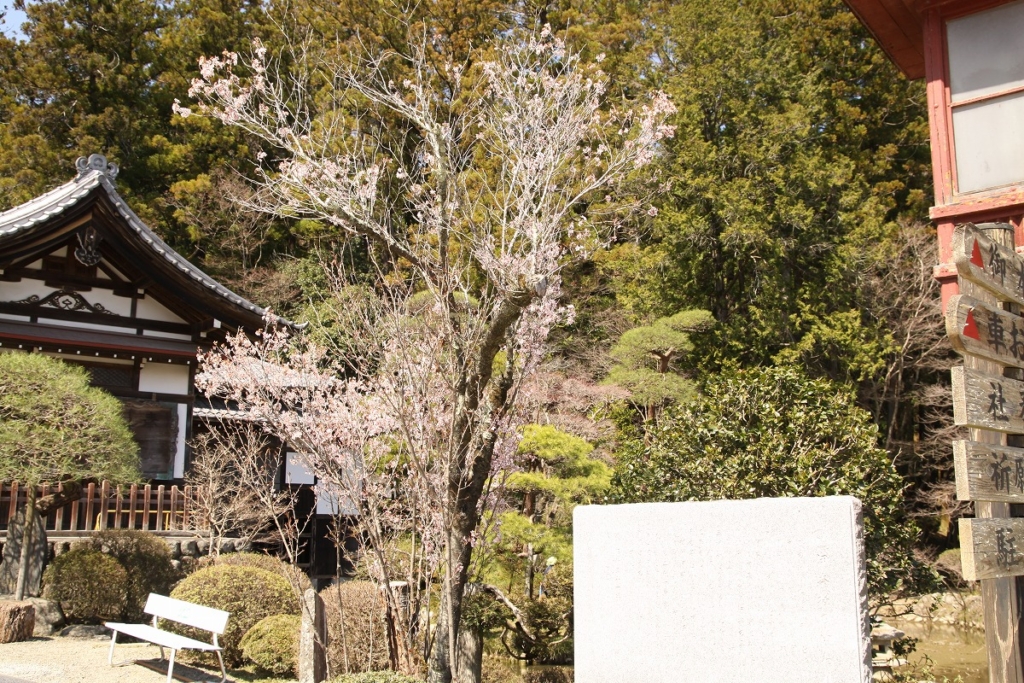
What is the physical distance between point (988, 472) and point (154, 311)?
12831mm

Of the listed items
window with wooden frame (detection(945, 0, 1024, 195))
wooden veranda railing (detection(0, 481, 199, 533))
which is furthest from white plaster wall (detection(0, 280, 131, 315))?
window with wooden frame (detection(945, 0, 1024, 195))

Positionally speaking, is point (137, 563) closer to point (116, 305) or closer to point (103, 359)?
point (103, 359)

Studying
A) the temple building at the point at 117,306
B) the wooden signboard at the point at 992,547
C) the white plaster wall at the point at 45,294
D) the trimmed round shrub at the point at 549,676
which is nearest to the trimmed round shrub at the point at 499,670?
the trimmed round shrub at the point at 549,676

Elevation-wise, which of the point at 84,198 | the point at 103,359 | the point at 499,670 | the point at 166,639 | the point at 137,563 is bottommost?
the point at 499,670

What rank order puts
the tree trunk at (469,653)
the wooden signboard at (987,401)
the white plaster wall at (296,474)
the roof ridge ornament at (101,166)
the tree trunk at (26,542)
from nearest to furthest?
the wooden signboard at (987,401) < the tree trunk at (469,653) < the tree trunk at (26,542) < the roof ridge ornament at (101,166) < the white plaster wall at (296,474)

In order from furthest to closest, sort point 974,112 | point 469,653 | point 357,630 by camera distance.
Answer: point 357,630 < point 469,653 < point 974,112

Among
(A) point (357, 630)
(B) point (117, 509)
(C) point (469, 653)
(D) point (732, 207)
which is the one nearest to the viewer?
Answer: (C) point (469, 653)

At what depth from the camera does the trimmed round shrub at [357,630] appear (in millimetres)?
7769

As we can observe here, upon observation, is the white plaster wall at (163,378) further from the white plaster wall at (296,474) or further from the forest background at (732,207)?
the white plaster wall at (296,474)

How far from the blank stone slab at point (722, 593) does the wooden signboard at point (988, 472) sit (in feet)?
1.46

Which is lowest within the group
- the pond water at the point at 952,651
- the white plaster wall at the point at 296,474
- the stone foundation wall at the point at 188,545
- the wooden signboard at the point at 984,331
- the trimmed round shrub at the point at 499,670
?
the pond water at the point at 952,651

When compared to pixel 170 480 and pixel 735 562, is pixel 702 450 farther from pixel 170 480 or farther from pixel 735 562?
pixel 170 480

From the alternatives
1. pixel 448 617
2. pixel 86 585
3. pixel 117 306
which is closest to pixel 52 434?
pixel 86 585

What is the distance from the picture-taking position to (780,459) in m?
7.10
